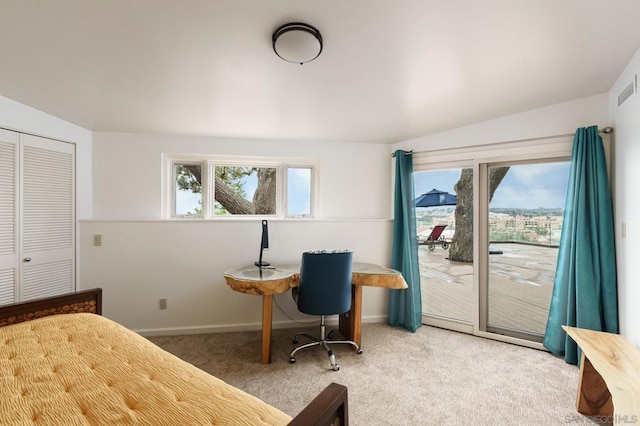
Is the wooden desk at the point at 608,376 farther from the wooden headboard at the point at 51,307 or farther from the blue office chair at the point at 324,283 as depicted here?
the wooden headboard at the point at 51,307

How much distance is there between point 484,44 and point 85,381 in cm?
255

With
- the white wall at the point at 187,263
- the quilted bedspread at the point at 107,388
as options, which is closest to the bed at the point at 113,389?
the quilted bedspread at the point at 107,388

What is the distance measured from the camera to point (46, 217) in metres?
2.56

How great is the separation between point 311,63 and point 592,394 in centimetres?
279

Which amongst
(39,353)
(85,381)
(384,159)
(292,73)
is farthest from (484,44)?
(39,353)

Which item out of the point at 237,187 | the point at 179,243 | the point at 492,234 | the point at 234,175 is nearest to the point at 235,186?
the point at 237,187

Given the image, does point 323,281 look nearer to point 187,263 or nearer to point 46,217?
point 187,263

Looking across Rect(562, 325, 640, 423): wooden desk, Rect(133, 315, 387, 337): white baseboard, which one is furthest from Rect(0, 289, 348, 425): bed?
Rect(133, 315, 387, 337): white baseboard

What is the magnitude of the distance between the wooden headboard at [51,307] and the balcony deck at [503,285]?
3.07 m

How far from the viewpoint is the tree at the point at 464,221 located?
3.07 m

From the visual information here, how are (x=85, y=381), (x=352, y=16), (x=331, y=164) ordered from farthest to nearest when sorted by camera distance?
(x=331, y=164) → (x=352, y=16) → (x=85, y=381)

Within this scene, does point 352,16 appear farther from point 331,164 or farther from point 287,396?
point 287,396

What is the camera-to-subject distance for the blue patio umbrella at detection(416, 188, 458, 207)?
3.22 m

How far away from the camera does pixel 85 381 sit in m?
1.03
